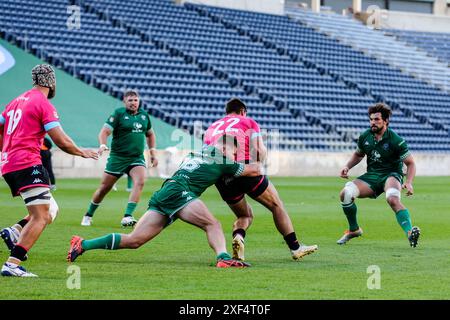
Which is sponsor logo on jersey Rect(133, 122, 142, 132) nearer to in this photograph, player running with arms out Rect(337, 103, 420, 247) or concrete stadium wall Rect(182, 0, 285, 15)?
player running with arms out Rect(337, 103, 420, 247)

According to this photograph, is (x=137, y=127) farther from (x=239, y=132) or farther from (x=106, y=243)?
(x=106, y=243)

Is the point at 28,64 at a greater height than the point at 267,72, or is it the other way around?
the point at 267,72

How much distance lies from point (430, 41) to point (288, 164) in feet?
73.8

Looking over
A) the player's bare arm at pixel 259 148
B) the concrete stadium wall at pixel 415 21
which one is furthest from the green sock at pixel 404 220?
the concrete stadium wall at pixel 415 21

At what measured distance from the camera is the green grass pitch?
799 cm

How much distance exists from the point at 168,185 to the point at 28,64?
24233 millimetres

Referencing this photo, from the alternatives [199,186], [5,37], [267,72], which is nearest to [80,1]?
[5,37]

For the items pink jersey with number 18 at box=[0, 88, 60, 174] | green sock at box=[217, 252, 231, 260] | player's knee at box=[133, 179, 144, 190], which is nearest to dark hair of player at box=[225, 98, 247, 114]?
green sock at box=[217, 252, 231, 260]

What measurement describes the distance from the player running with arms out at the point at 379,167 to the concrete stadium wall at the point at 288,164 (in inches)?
767

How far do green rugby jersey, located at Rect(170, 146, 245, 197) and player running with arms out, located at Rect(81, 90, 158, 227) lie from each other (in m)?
5.09

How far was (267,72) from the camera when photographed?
41969 mm

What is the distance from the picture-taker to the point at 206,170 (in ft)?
33.1
